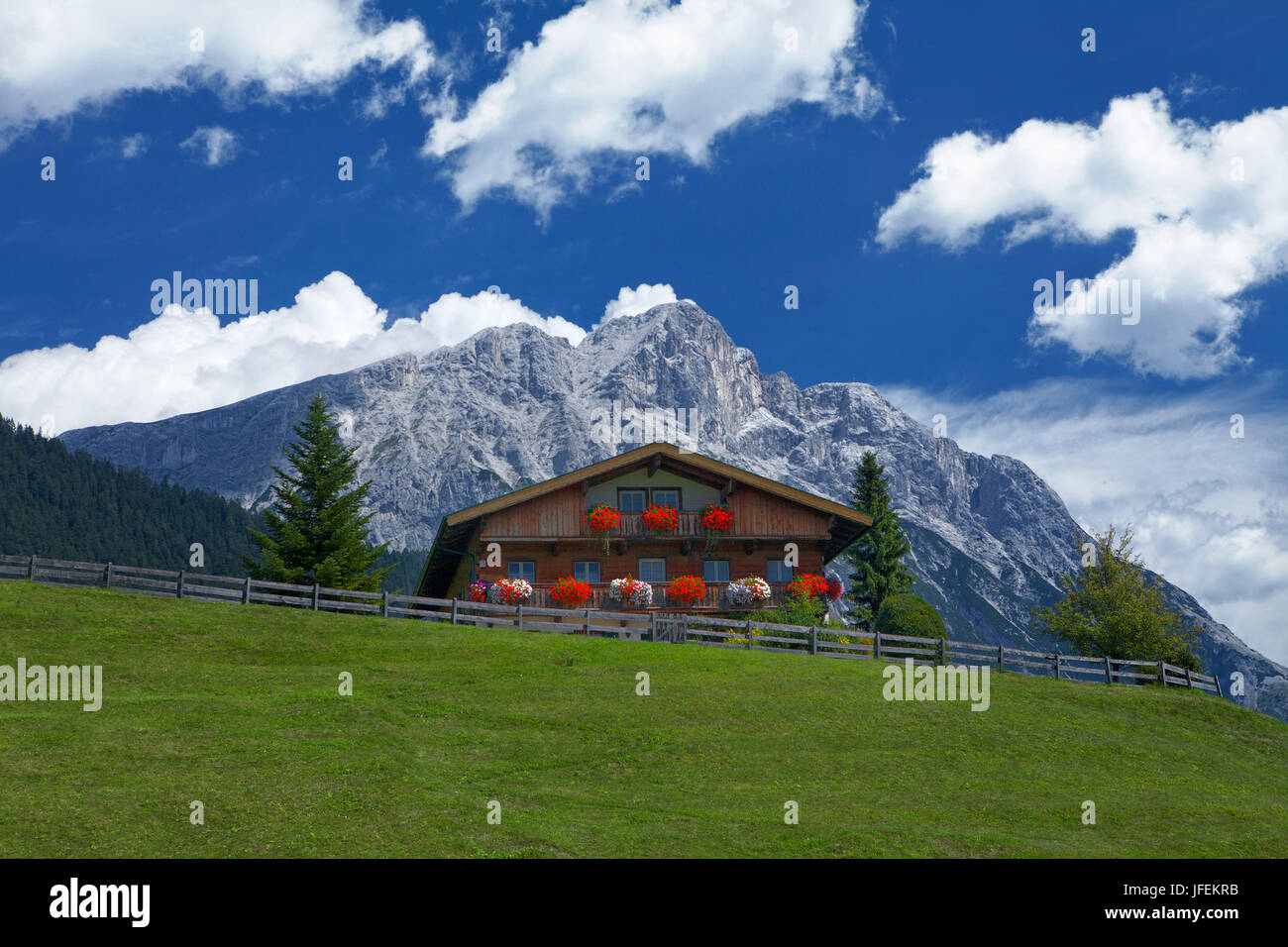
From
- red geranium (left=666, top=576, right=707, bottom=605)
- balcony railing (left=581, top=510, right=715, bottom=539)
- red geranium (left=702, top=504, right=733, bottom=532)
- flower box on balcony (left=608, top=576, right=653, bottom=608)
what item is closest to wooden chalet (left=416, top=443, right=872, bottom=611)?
balcony railing (left=581, top=510, right=715, bottom=539)

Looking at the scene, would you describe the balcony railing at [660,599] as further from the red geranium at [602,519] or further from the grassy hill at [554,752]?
the grassy hill at [554,752]

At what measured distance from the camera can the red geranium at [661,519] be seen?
45031 mm

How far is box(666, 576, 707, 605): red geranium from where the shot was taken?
4397 cm

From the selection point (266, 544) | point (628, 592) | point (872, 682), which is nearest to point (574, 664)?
point (872, 682)

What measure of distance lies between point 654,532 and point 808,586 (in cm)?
675

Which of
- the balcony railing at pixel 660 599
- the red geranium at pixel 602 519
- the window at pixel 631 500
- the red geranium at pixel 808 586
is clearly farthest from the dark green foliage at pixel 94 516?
the red geranium at pixel 808 586

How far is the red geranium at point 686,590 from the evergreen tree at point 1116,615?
15052mm

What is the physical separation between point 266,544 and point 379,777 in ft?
104

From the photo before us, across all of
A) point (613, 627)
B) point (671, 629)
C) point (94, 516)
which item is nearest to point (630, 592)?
point (613, 627)

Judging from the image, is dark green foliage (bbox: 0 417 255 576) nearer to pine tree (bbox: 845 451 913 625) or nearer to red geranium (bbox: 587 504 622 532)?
pine tree (bbox: 845 451 913 625)

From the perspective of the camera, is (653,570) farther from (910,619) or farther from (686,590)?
(910,619)

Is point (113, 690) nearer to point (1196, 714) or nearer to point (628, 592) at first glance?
point (628, 592)

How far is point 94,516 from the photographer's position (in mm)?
185500

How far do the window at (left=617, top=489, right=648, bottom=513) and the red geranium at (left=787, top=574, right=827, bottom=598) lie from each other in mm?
7291
